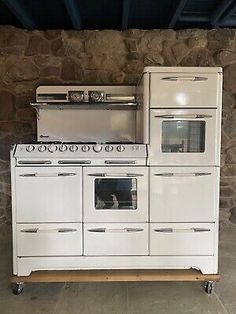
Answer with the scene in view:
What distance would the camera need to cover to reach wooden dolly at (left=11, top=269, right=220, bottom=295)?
2348 mm

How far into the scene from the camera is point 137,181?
2406mm

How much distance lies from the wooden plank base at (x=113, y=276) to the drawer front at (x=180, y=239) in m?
0.15

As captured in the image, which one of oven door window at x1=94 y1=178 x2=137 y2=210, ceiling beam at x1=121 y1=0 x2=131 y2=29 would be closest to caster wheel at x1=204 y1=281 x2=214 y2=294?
oven door window at x1=94 y1=178 x2=137 y2=210

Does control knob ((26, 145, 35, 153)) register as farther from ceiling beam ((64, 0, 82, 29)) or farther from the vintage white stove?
ceiling beam ((64, 0, 82, 29))

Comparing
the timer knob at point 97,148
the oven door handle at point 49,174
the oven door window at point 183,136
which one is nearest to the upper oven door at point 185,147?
the oven door window at point 183,136

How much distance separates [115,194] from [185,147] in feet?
2.14

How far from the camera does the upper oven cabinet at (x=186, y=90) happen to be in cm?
239

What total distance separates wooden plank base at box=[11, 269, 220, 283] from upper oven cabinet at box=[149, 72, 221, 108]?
1275 millimetres

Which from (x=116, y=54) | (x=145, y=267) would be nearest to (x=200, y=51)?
(x=116, y=54)

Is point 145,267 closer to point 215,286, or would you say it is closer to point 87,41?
point 215,286

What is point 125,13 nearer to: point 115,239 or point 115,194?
point 115,194

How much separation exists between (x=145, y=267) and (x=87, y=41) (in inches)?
102

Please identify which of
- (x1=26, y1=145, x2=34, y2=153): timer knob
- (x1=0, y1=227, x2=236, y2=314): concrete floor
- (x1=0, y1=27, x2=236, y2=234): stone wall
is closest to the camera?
(x1=0, y1=227, x2=236, y2=314): concrete floor

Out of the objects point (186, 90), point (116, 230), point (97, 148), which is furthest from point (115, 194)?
point (186, 90)
